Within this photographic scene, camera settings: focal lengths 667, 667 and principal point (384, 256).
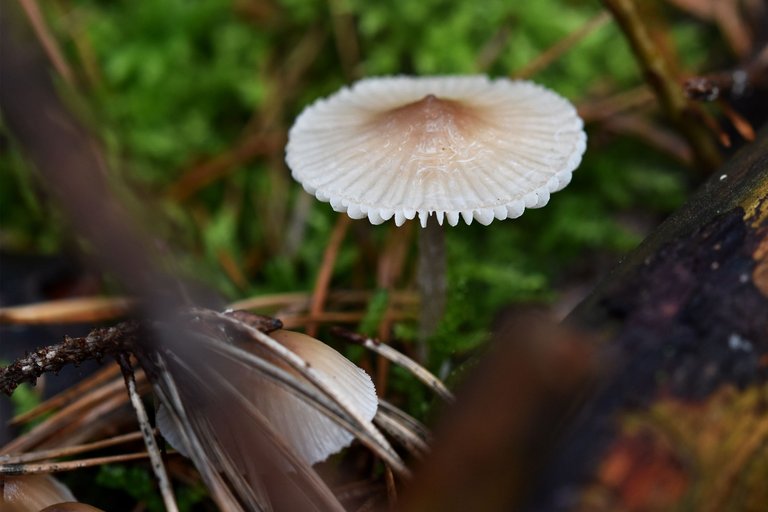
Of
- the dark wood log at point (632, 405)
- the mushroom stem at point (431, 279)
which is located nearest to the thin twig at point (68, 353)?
the dark wood log at point (632, 405)

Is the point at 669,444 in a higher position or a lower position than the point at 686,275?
lower

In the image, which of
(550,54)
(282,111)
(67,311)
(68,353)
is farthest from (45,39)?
(550,54)

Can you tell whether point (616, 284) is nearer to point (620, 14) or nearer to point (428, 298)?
point (428, 298)

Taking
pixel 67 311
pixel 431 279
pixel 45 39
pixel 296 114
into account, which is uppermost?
pixel 45 39

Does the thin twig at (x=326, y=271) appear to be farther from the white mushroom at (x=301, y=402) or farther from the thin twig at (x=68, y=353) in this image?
the thin twig at (x=68, y=353)

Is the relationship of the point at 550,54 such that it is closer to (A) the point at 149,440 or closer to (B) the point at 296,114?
(B) the point at 296,114

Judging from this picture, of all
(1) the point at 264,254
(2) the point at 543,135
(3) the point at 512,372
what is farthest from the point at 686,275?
(1) the point at 264,254
